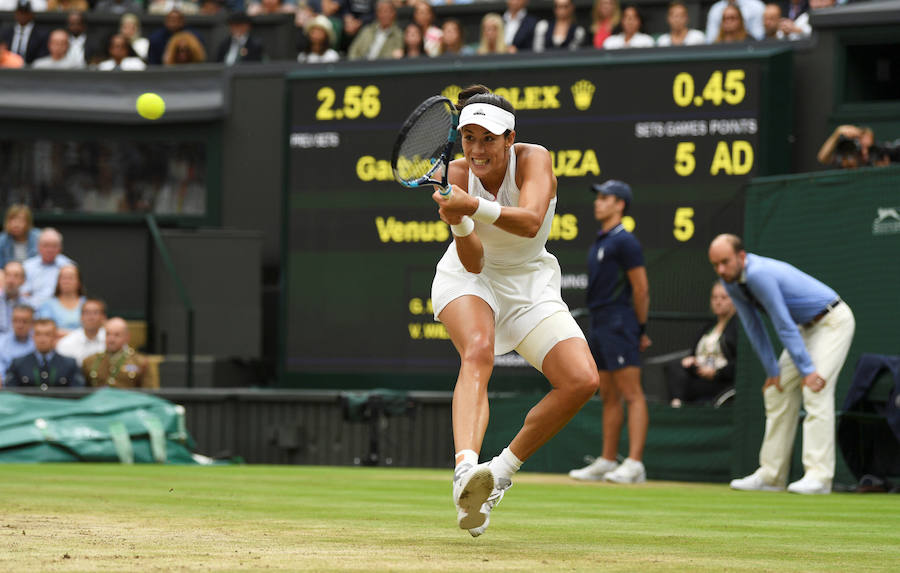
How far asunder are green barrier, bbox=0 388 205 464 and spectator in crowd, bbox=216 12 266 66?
5212mm

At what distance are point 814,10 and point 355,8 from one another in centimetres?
621

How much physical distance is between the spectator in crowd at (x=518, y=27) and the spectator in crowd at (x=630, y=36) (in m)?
0.97

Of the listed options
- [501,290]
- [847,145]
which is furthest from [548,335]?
[847,145]

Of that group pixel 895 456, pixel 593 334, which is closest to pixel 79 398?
pixel 593 334

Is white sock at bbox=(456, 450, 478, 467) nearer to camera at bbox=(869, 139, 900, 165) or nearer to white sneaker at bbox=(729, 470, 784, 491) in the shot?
white sneaker at bbox=(729, 470, 784, 491)

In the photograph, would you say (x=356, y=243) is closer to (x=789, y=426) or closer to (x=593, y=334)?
(x=593, y=334)

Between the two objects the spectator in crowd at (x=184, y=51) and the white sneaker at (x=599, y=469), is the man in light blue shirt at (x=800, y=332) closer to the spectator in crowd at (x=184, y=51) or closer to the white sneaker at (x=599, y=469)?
the white sneaker at (x=599, y=469)

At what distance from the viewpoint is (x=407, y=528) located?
635 centimetres

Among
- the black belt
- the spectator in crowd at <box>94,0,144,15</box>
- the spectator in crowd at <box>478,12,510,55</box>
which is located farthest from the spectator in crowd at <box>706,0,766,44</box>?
the spectator in crowd at <box>94,0,144,15</box>

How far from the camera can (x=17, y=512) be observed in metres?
6.79

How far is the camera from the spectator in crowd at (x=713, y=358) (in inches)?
476

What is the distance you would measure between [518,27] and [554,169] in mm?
2646

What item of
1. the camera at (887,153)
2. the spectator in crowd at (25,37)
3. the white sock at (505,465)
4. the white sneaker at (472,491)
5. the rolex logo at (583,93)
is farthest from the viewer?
the spectator in crowd at (25,37)

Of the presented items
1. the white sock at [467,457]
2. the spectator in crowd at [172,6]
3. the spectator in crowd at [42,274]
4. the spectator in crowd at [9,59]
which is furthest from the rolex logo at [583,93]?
the white sock at [467,457]
